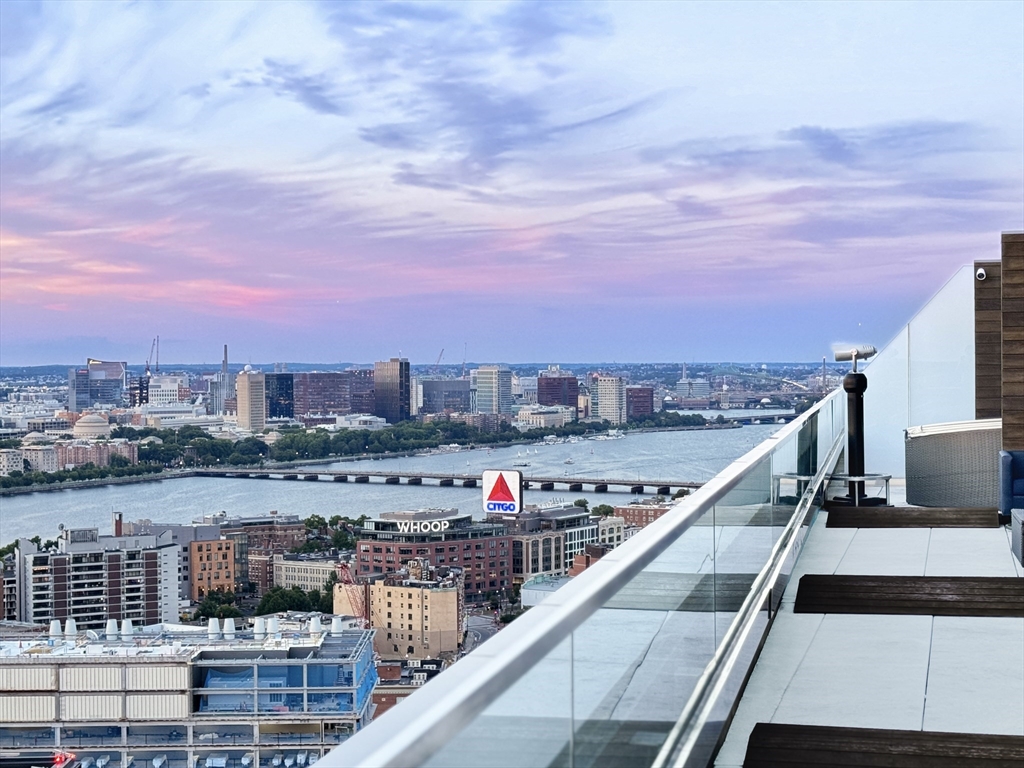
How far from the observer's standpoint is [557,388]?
49812 mm

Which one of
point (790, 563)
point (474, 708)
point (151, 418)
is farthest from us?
point (151, 418)

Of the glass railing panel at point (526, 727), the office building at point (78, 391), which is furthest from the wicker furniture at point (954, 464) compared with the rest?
the office building at point (78, 391)

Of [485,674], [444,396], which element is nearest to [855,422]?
[485,674]

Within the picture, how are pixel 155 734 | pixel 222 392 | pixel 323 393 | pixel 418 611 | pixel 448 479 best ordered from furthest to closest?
pixel 222 392 < pixel 323 393 < pixel 448 479 < pixel 418 611 < pixel 155 734

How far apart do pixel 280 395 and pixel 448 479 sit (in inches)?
684

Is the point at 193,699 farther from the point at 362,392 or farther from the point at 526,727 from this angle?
the point at 362,392

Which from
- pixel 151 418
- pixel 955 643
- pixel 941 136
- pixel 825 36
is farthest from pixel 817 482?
pixel 151 418

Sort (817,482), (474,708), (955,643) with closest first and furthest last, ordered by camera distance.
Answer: (474,708) → (955,643) → (817,482)

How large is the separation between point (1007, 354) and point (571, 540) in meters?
24.7

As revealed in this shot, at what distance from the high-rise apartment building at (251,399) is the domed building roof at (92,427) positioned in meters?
6.67

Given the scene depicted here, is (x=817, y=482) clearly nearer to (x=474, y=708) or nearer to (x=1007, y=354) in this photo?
(x=1007, y=354)

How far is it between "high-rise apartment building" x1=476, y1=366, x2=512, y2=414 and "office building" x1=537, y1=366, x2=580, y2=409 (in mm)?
1562

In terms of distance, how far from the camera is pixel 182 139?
5031cm

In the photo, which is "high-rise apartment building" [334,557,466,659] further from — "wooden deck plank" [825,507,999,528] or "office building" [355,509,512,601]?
"wooden deck plank" [825,507,999,528]
